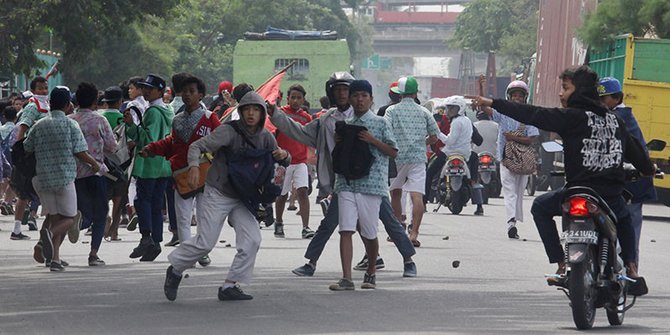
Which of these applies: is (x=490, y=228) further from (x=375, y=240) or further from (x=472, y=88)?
(x=472, y=88)

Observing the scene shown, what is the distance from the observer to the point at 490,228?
20.4 metres

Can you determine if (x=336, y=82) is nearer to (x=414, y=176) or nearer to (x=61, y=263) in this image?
(x=61, y=263)

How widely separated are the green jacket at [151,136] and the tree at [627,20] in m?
16.9

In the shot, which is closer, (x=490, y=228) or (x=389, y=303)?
(x=389, y=303)

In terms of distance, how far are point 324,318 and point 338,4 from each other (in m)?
96.0

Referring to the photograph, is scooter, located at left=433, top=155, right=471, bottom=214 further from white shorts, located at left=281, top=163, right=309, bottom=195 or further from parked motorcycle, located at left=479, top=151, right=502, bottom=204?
white shorts, located at left=281, top=163, right=309, bottom=195

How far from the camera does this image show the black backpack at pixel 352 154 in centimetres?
1175

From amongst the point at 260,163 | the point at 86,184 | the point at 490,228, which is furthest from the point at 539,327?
the point at 490,228

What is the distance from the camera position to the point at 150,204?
14.2 metres

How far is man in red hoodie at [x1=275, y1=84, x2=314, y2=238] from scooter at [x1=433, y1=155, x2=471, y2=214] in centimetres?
519

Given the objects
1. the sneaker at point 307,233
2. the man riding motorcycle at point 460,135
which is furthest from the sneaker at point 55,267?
the man riding motorcycle at point 460,135

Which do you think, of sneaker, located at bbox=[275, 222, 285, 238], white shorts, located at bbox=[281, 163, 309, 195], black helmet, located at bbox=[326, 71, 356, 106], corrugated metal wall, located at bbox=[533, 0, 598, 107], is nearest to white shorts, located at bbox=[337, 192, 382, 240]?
black helmet, located at bbox=[326, 71, 356, 106]

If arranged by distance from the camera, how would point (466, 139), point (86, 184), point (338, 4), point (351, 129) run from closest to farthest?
point (351, 129), point (86, 184), point (466, 139), point (338, 4)

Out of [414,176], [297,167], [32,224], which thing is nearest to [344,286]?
[414,176]
